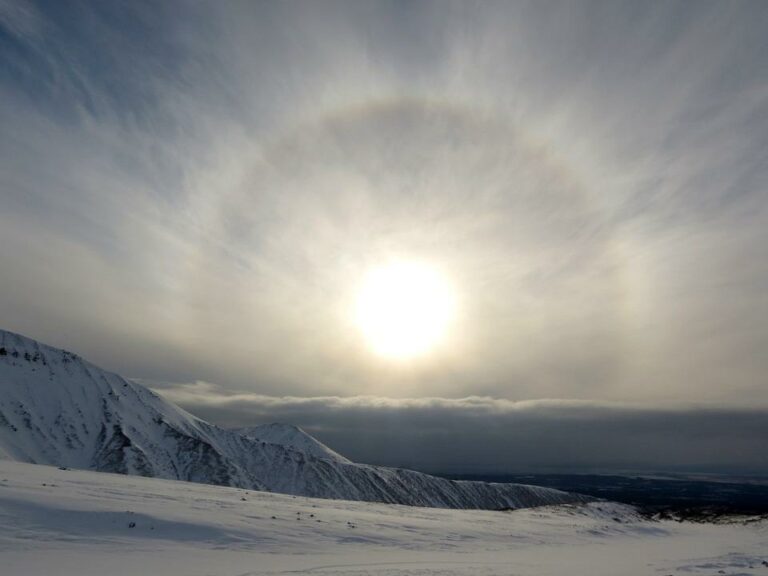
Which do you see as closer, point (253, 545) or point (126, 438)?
point (253, 545)

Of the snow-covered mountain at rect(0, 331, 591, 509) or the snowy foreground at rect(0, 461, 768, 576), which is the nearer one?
the snowy foreground at rect(0, 461, 768, 576)

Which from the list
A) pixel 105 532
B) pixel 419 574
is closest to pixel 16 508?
pixel 105 532

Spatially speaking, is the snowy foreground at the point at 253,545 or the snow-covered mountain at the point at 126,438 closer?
the snowy foreground at the point at 253,545

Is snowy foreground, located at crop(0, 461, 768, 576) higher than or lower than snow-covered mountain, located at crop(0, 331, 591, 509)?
lower

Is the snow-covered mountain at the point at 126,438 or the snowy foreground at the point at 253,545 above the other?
the snow-covered mountain at the point at 126,438

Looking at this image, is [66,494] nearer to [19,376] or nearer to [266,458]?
[19,376]
